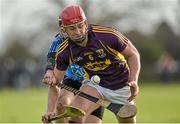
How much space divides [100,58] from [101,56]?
31 mm

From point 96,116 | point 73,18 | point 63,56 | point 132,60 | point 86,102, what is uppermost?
point 73,18

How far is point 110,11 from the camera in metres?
50.7

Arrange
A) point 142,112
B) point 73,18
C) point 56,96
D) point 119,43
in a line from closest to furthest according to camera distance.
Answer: point 73,18 < point 119,43 < point 56,96 < point 142,112

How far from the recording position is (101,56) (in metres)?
10.4

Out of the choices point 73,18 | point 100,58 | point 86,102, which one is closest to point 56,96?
point 86,102

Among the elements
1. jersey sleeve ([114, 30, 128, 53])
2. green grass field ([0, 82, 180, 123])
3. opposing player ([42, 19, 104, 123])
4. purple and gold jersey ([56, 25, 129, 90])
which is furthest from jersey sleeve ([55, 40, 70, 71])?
green grass field ([0, 82, 180, 123])

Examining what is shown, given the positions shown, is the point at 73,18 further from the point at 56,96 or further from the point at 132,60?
the point at 56,96

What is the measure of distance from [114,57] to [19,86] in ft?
114

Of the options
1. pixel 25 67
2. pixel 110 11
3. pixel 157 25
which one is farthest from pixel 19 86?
pixel 157 25

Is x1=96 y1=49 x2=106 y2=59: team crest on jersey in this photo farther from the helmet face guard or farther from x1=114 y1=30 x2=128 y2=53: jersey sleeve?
the helmet face guard

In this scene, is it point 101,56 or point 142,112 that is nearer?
point 101,56

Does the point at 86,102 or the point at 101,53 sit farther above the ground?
the point at 101,53

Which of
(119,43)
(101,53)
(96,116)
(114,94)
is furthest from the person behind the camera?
(96,116)

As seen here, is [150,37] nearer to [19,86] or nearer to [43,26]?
[43,26]
